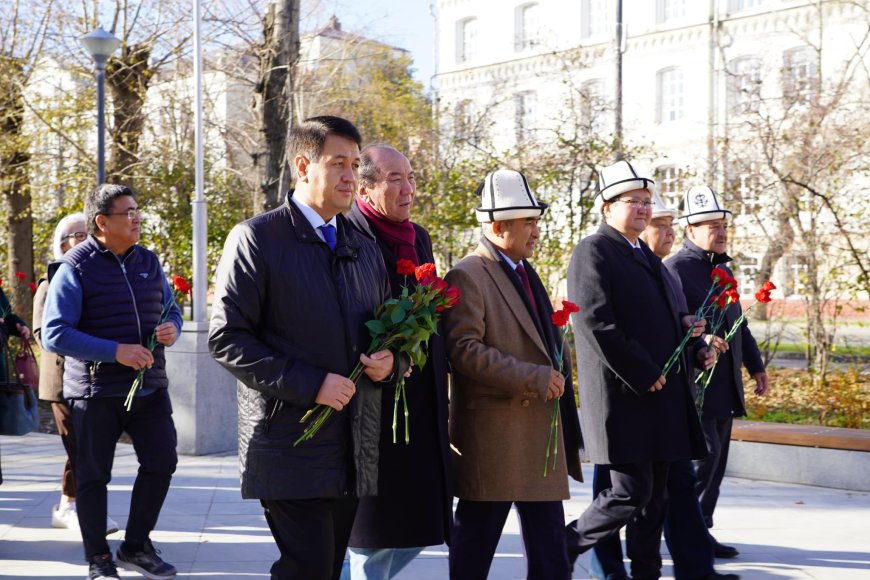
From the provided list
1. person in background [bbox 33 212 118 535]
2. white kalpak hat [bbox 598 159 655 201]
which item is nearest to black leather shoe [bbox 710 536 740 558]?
white kalpak hat [bbox 598 159 655 201]

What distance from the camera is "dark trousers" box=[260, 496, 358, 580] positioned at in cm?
362

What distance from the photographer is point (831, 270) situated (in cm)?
1092

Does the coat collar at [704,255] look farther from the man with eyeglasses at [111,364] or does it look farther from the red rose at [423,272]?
the man with eyeglasses at [111,364]

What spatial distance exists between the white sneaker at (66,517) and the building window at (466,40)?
3572 centimetres

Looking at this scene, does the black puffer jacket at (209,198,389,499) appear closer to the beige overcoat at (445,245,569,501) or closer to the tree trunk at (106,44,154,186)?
the beige overcoat at (445,245,569,501)

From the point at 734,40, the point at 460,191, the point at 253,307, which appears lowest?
the point at 253,307

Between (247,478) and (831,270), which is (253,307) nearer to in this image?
(247,478)

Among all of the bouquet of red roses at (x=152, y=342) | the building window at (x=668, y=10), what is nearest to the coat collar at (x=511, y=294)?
the bouquet of red roses at (x=152, y=342)

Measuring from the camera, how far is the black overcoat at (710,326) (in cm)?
624

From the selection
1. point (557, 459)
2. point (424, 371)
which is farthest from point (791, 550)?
point (424, 371)

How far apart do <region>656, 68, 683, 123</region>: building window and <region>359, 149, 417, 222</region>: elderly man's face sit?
31.5 metres

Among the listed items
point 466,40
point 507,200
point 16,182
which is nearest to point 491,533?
point 507,200

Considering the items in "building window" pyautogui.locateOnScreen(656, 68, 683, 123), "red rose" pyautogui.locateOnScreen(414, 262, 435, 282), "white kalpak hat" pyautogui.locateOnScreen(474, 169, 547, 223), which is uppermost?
"building window" pyautogui.locateOnScreen(656, 68, 683, 123)

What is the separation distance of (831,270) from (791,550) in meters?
5.30
